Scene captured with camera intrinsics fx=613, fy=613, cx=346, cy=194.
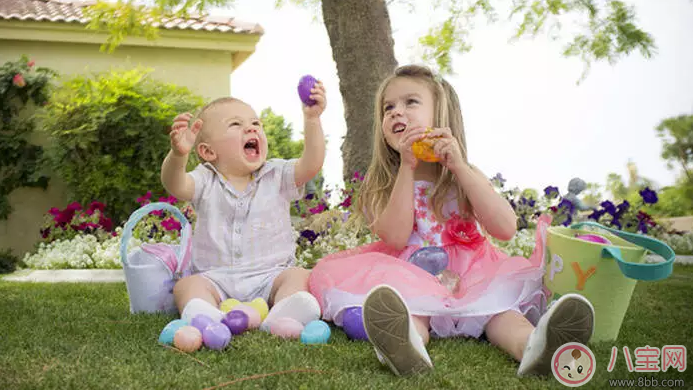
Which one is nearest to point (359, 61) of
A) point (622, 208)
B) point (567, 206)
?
point (567, 206)

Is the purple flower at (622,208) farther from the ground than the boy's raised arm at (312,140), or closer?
closer

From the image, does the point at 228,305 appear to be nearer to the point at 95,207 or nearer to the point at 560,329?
the point at 560,329

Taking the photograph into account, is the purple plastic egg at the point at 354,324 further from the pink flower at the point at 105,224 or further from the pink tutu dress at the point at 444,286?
the pink flower at the point at 105,224

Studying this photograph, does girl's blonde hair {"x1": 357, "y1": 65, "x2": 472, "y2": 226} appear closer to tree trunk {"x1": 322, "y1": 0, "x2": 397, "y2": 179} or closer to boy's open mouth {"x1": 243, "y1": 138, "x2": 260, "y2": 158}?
boy's open mouth {"x1": 243, "y1": 138, "x2": 260, "y2": 158}

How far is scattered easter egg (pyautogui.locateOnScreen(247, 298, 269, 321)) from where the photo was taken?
262cm

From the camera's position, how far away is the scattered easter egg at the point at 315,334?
2.29m

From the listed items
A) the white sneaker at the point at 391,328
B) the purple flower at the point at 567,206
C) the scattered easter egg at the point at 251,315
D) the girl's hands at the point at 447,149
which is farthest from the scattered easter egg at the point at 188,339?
the purple flower at the point at 567,206

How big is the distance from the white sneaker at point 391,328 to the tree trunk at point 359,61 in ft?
12.7

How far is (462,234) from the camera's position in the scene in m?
2.81

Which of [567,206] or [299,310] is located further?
[567,206]

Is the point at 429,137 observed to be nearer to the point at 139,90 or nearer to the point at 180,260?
the point at 180,260

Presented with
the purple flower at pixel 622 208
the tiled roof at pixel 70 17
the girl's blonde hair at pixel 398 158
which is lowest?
the purple flower at pixel 622 208

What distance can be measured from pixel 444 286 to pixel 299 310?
610mm

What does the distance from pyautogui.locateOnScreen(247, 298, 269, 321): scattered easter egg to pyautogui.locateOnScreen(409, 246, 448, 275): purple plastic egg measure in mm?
674
